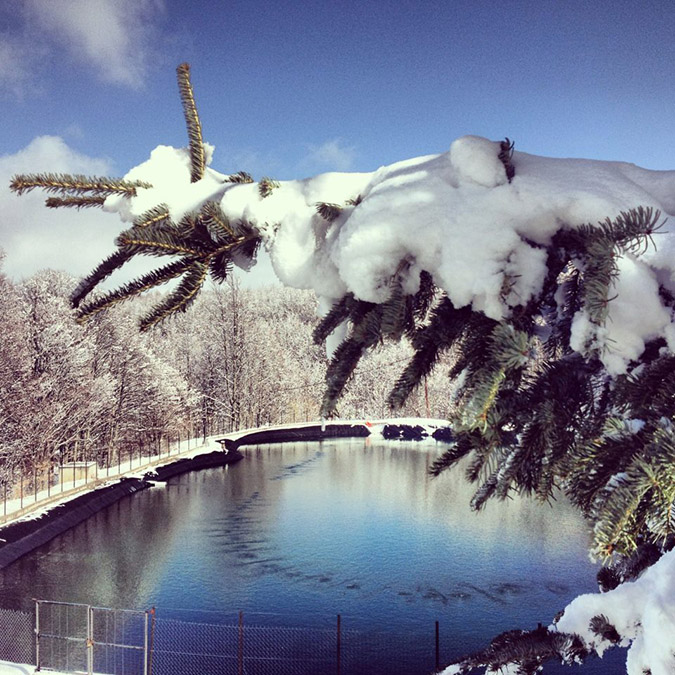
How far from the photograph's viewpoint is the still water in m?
15.9

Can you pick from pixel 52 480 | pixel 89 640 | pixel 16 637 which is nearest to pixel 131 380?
pixel 52 480

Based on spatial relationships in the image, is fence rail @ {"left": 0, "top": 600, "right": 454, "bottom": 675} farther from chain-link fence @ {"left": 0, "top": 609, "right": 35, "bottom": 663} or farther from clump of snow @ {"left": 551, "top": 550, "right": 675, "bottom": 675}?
clump of snow @ {"left": 551, "top": 550, "right": 675, "bottom": 675}

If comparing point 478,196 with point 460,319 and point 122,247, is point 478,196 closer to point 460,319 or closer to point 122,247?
point 460,319

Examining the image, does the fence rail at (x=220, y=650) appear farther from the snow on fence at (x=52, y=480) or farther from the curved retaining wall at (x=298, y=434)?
the curved retaining wall at (x=298, y=434)

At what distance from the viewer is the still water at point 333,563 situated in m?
15.9

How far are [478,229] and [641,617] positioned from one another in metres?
1.14

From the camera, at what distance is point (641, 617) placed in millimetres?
1949

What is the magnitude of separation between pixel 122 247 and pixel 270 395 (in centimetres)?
4818

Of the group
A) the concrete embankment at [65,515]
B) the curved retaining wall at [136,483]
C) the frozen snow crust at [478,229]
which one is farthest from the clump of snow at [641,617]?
the concrete embankment at [65,515]

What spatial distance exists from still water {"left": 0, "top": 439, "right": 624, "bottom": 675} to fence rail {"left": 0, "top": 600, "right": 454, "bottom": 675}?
0.25 m

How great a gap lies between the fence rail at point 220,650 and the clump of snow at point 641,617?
39.3 feet

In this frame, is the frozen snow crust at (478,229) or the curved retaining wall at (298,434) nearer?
the frozen snow crust at (478,229)

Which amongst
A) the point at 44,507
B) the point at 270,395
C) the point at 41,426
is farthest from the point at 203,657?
the point at 270,395

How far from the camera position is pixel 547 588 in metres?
17.2
